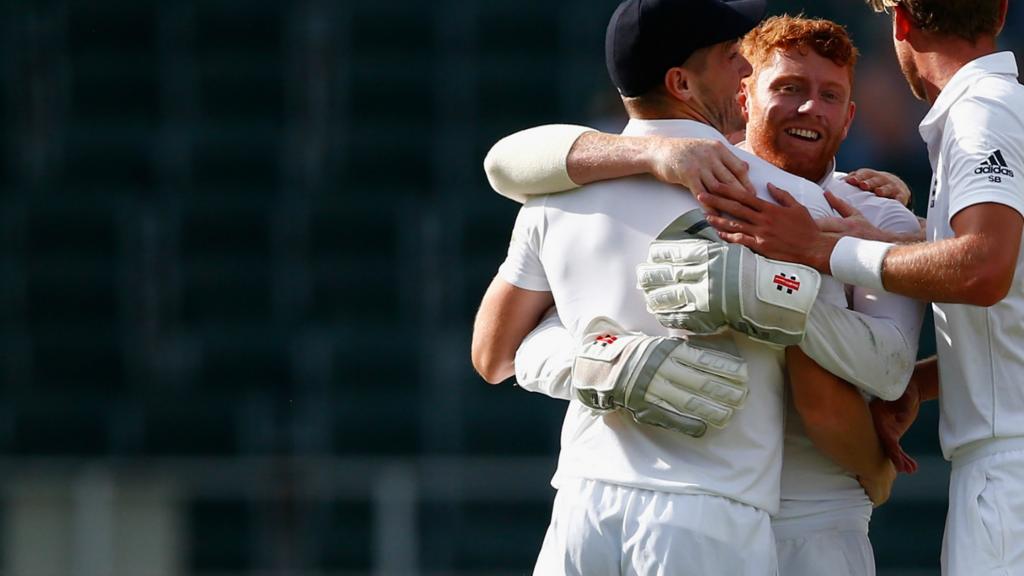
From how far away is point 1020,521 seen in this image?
300 centimetres

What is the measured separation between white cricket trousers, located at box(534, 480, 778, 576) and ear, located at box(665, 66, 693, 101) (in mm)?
737

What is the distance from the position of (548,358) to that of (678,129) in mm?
502

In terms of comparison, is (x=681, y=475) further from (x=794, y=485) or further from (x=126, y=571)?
(x=126, y=571)

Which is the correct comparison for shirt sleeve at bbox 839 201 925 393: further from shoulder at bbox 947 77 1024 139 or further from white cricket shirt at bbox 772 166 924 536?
shoulder at bbox 947 77 1024 139

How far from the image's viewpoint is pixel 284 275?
8.76 meters

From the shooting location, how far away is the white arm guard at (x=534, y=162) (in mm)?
3188

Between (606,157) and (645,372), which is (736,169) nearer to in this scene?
(606,157)

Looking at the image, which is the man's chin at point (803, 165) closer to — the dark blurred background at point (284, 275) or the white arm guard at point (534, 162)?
the white arm guard at point (534, 162)

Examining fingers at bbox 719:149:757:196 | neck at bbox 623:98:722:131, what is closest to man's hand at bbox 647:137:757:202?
fingers at bbox 719:149:757:196

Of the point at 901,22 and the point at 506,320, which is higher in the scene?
the point at 901,22

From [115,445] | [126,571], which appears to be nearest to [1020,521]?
[126,571]

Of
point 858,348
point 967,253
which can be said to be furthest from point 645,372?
point 967,253

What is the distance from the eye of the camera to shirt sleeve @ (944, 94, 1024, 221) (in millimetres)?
2926

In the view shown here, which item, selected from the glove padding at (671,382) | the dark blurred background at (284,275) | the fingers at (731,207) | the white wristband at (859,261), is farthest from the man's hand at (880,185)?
the dark blurred background at (284,275)
